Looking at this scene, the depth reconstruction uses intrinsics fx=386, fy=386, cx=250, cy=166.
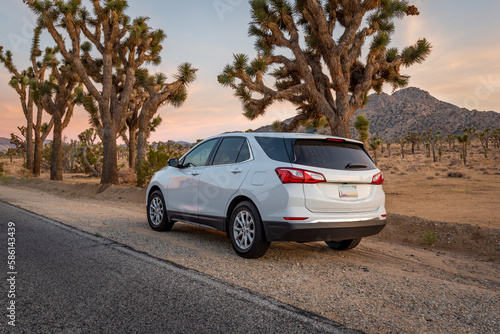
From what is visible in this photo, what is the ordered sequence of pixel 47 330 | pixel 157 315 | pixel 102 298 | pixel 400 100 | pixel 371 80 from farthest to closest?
pixel 400 100 < pixel 371 80 < pixel 102 298 < pixel 157 315 < pixel 47 330

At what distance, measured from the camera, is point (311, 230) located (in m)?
4.82

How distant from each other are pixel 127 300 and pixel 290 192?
2.22 metres

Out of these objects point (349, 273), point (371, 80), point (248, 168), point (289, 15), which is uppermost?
point (289, 15)

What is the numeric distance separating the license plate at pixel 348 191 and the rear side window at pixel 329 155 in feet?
0.87

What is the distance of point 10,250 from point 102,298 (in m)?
2.78

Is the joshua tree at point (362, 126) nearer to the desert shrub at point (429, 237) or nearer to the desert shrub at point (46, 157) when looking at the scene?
the desert shrub at point (429, 237)

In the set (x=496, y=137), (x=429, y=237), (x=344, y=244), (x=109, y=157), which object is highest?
(x=496, y=137)

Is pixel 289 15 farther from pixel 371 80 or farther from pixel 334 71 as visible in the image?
pixel 371 80

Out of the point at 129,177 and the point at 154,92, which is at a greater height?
the point at 154,92

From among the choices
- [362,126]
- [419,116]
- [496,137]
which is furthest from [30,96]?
[419,116]

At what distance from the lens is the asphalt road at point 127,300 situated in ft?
9.96

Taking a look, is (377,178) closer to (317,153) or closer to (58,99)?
(317,153)

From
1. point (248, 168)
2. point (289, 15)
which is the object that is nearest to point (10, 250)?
point (248, 168)

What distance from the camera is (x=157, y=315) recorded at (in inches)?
127
